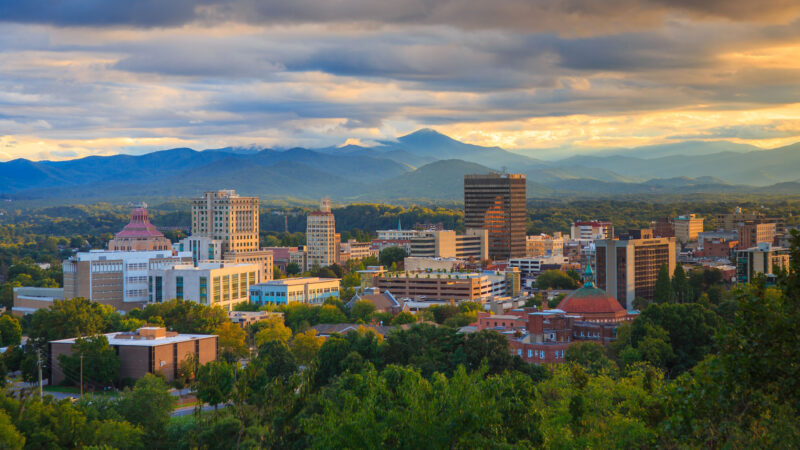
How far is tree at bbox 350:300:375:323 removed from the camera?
103400 mm

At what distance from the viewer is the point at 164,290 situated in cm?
11200

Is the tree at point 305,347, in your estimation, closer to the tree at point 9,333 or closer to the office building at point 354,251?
the tree at point 9,333

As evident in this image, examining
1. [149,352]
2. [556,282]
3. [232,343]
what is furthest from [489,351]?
[556,282]

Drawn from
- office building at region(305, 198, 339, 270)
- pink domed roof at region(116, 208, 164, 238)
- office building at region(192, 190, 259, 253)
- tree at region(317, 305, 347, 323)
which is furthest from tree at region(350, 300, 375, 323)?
office building at region(305, 198, 339, 270)

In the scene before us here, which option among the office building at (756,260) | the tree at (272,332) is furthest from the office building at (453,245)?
the tree at (272,332)

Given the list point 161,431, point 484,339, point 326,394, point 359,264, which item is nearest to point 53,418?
point 161,431

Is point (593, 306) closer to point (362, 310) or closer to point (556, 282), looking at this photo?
point (362, 310)

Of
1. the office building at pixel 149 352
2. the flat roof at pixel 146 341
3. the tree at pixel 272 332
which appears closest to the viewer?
the office building at pixel 149 352

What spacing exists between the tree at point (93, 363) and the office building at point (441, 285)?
181 feet

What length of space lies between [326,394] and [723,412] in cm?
3054

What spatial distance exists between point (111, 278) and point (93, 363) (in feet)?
139

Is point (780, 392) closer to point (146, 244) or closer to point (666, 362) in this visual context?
point (666, 362)

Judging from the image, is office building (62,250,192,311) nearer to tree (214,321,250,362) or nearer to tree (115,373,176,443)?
tree (214,321,250,362)

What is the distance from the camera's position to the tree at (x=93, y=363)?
240 feet
